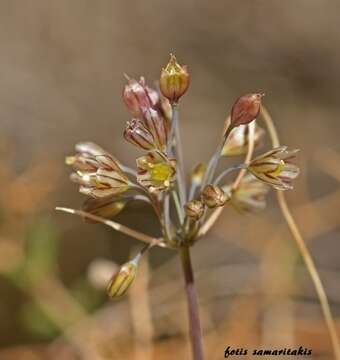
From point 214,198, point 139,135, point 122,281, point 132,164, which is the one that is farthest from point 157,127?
point 132,164

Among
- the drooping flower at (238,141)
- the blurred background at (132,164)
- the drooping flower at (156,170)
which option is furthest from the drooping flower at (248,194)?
the blurred background at (132,164)

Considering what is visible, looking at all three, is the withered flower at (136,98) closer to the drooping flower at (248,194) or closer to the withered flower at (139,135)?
the withered flower at (139,135)

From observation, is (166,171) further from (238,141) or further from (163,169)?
(238,141)

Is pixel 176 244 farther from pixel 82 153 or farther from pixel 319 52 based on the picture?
pixel 319 52

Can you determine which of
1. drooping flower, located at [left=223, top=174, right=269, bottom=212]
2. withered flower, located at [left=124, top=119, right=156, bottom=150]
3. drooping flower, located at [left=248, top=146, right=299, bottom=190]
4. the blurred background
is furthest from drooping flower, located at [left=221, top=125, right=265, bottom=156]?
the blurred background

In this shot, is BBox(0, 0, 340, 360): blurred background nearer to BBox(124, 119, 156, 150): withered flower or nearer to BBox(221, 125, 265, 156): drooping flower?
BBox(221, 125, 265, 156): drooping flower

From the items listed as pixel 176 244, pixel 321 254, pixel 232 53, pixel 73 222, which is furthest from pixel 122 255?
pixel 176 244
